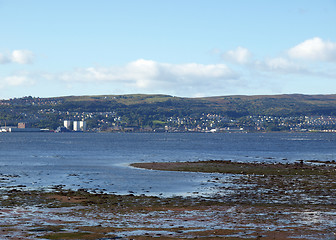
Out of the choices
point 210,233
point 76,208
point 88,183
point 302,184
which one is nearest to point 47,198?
point 76,208

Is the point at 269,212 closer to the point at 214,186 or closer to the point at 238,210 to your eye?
the point at 238,210

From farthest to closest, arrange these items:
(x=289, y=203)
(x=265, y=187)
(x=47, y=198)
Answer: (x=265, y=187), (x=47, y=198), (x=289, y=203)

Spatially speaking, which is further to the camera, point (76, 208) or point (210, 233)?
point (76, 208)

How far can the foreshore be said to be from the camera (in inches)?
1182

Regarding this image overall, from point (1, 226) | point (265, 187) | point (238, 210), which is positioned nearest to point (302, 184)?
point (265, 187)

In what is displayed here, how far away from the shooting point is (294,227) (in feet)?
104

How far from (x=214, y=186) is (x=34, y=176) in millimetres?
24963

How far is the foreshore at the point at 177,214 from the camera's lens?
30031 millimetres

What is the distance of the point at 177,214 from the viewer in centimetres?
3688

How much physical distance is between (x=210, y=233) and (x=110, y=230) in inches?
232

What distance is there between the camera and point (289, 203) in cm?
4216

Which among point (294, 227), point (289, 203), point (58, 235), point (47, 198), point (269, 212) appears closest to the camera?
point (58, 235)

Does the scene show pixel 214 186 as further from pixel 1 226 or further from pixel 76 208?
pixel 1 226

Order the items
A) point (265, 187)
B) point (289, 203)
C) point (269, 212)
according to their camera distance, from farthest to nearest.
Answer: point (265, 187) < point (289, 203) < point (269, 212)
